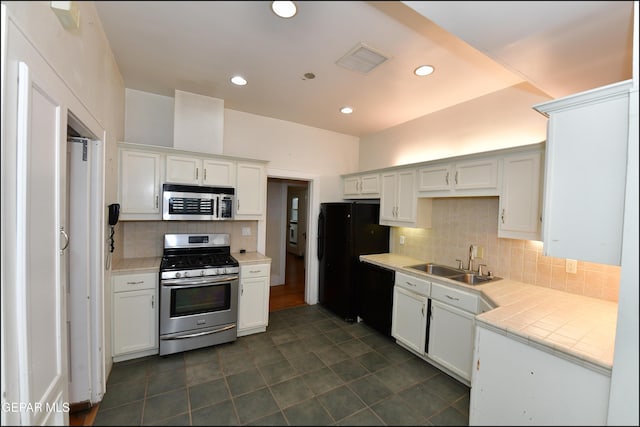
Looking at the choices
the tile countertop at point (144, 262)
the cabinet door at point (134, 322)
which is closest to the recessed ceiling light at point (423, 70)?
the tile countertop at point (144, 262)

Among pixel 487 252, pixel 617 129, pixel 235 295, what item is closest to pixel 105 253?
pixel 235 295

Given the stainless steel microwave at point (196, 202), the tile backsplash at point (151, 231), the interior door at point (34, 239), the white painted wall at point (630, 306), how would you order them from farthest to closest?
1. the tile backsplash at point (151, 231)
2. the stainless steel microwave at point (196, 202)
3. the white painted wall at point (630, 306)
4. the interior door at point (34, 239)

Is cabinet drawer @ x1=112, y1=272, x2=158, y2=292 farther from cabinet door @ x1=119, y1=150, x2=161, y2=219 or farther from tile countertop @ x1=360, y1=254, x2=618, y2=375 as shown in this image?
tile countertop @ x1=360, y1=254, x2=618, y2=375

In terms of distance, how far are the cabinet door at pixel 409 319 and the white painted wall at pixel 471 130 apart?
1710 millimetres

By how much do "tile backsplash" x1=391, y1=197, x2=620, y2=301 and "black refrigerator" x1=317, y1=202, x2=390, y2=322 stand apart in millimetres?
402

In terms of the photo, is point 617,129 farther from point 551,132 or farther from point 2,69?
point 2,69

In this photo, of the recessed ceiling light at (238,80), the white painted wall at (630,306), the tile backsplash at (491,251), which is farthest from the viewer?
the recessed ceiling light at (238,80)

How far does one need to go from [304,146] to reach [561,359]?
3.42 m

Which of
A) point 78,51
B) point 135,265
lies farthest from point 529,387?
point 135,265

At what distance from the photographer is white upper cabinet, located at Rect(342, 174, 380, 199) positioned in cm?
346

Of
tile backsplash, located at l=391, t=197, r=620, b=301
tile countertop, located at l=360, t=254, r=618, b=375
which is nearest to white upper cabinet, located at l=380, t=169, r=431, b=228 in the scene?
tile backsplash, located at l=391, t=197, r=620, b=301

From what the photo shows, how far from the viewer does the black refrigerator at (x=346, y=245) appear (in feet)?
10.8

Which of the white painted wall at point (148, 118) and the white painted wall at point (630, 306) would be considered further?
the white painted wall at point (148, 118)

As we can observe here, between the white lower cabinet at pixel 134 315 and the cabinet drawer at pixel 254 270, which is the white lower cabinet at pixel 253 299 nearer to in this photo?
the cabinet drawer at pixel 254 270
